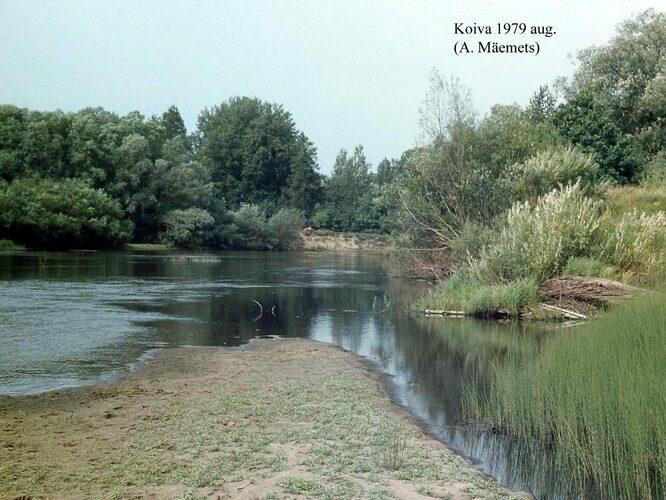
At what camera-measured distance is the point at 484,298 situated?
21094mm

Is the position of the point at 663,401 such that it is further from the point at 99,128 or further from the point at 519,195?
the point at 99,128

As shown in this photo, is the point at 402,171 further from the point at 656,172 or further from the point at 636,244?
the point at 636,244

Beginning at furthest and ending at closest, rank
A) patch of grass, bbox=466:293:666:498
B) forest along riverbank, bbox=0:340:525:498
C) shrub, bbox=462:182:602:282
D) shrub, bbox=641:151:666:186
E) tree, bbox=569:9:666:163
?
1. tree, bbox=569:9:666:163
2. shrub, bbox=641:151:666:186
3. shrub, bbox=462:182:602:282
4. patch of grass, bbox=466:293:666:498
5. forest along riverbank, bbox=0:340:525:498

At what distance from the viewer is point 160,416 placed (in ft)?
28.5

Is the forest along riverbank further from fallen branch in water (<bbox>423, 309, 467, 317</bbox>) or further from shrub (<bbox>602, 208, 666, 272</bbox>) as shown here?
shrub (<bbox>602, 208, 666, 272</bbox>)

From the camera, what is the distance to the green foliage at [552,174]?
29500 millimetres

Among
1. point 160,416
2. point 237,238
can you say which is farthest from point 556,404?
point 237,238

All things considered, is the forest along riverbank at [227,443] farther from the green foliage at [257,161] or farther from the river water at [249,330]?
the green foliage at [257,161]

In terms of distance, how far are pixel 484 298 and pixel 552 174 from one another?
35.4 feet

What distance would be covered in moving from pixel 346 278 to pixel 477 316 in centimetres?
1709

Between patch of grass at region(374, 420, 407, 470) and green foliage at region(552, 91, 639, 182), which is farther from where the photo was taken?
green foliage at region(552, 91, 639, 182)

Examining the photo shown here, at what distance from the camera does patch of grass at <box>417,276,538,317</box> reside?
20594 millimetres

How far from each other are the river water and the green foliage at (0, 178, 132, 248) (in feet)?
52.4

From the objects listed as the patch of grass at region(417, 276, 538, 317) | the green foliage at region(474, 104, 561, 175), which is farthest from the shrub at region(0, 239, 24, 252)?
the patch of grass at region(417, 276, 538, 317)
